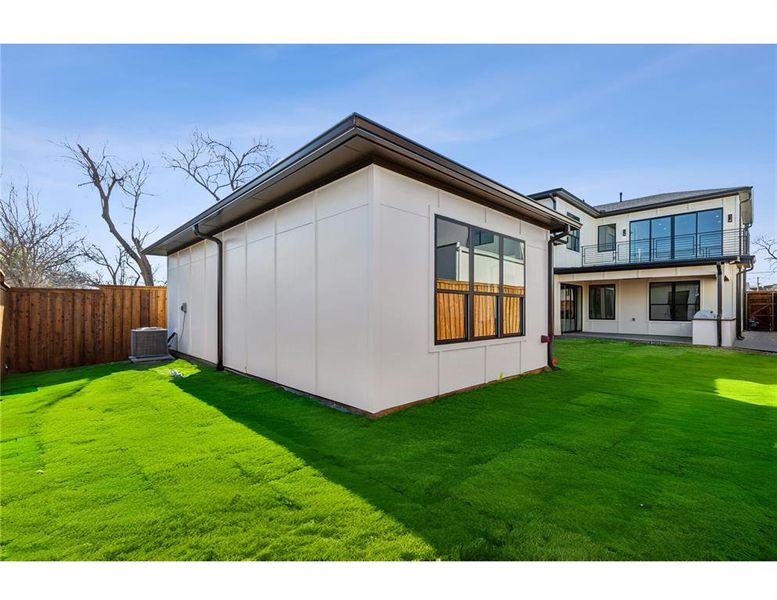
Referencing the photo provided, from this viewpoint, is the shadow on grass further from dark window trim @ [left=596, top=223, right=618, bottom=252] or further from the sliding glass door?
dark window trim @ [left=596, top=223, right=618, bottom=252]

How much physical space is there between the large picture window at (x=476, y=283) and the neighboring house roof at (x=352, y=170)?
1.82 feet

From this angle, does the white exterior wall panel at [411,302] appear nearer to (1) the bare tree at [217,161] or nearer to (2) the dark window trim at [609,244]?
(2) the dark window trim at [609,244]

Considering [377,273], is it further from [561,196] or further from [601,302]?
[601,302]

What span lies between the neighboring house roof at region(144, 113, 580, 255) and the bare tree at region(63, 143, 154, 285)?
11758mm

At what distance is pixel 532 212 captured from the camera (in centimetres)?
631

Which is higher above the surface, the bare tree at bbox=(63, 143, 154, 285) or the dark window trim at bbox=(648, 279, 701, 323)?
the bare tree at bbox=(63, 143, 154, 285)

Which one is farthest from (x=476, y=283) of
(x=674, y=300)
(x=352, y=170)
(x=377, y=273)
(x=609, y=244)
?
(x=609, y=244)

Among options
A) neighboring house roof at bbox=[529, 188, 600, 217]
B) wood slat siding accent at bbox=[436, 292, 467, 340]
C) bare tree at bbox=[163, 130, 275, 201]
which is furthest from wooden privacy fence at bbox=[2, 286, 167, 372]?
neighboring house roof at bbox=[529, 188, 600, 217]

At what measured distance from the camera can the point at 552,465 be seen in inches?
113

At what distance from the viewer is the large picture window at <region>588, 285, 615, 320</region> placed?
15.5m

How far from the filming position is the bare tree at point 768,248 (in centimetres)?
2492

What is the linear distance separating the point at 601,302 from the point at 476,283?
43.2 feet

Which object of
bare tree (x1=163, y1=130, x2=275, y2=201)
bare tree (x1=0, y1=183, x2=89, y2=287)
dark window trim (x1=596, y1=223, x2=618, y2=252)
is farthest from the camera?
bare tree (x1=163, y1=130, x2=275, y2=201)
